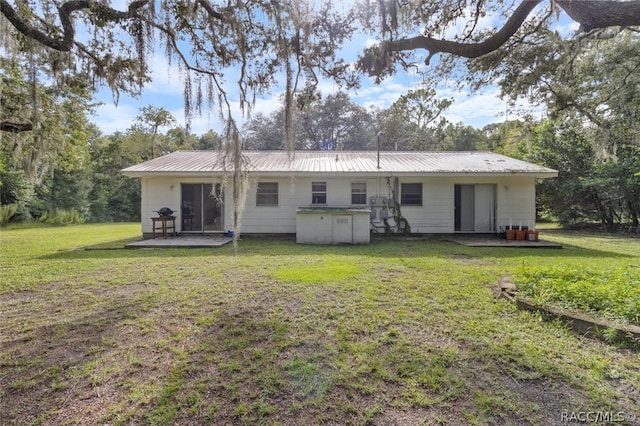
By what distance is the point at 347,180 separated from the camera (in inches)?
416

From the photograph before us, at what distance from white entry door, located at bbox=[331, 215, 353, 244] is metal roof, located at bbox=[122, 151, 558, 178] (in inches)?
66.4

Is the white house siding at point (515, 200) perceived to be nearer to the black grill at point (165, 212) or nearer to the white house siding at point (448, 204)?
the white house siding at point (448, 204)

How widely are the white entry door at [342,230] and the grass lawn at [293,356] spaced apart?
413 centimetres

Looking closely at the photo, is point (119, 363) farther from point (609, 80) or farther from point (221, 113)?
point (609, 80)

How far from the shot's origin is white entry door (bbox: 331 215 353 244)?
9.13 meters

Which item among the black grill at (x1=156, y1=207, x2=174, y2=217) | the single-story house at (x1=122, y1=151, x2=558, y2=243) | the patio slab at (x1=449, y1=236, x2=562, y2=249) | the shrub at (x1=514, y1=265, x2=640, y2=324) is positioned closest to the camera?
the shrub at (x1=514, y1=265, x2=640, y2=324)

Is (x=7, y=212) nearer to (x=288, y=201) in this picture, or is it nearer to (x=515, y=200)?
(x=288, y=201)

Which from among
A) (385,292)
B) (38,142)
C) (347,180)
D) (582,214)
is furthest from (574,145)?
(38,142)

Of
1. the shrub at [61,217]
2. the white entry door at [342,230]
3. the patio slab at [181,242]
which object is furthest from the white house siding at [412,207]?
the shrub at [61,217]

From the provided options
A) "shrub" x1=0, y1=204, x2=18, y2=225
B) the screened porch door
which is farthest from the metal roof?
"shrub" x1=0, y1=204, x2=18, y2=225

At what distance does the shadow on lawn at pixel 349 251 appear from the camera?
7.15 meters

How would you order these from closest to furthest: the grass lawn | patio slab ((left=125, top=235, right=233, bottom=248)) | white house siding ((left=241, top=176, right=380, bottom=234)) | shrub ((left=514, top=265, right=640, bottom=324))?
the grass lawn < shrub ((left=514, top=265, right=640, bottom=324)) < patio slab ((left=125, top=235, right=233, bottom=248)) < white house siding ((left=241, top=176, right=380, bottom=234))

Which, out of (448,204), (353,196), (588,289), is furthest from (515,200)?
(588,289)

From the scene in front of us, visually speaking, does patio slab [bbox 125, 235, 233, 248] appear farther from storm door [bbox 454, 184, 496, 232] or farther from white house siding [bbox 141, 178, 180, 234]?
storm door [bbox 454, 184, 496, 232]
